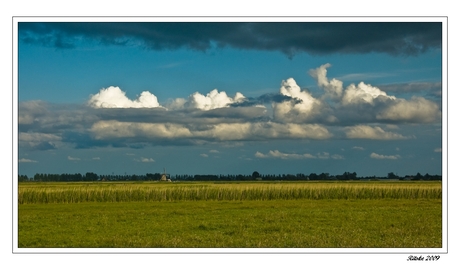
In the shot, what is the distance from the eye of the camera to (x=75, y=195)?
3553 cm

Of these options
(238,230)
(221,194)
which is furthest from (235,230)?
(221,194)

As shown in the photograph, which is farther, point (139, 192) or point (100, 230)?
point (139, 192)

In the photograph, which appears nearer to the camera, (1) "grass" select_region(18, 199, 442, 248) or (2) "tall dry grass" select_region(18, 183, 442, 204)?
(1) "grass" select_region(18, 199, 442, 248)

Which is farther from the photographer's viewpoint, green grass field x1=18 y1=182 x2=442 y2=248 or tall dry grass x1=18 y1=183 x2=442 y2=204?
tall dry grass x1=18 y1=183 x2=442 y2=204

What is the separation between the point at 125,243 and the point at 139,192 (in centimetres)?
2169

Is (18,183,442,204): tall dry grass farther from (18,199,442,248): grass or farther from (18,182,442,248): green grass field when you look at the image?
(18,199,442,248): grass

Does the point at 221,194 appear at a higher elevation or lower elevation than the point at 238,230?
lower

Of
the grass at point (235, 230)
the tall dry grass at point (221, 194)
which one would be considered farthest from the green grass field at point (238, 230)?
the tall dry grass at point (221, 194)

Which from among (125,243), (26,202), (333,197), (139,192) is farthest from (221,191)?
(125,243)

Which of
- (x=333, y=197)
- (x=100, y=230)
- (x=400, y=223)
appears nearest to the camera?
(x=100, y=230)

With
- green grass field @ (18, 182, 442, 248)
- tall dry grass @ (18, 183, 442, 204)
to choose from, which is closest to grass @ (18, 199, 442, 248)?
green grass field @ (18, 182, 442, 248)

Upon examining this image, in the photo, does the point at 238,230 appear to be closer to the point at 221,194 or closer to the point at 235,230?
the point at 235,230
